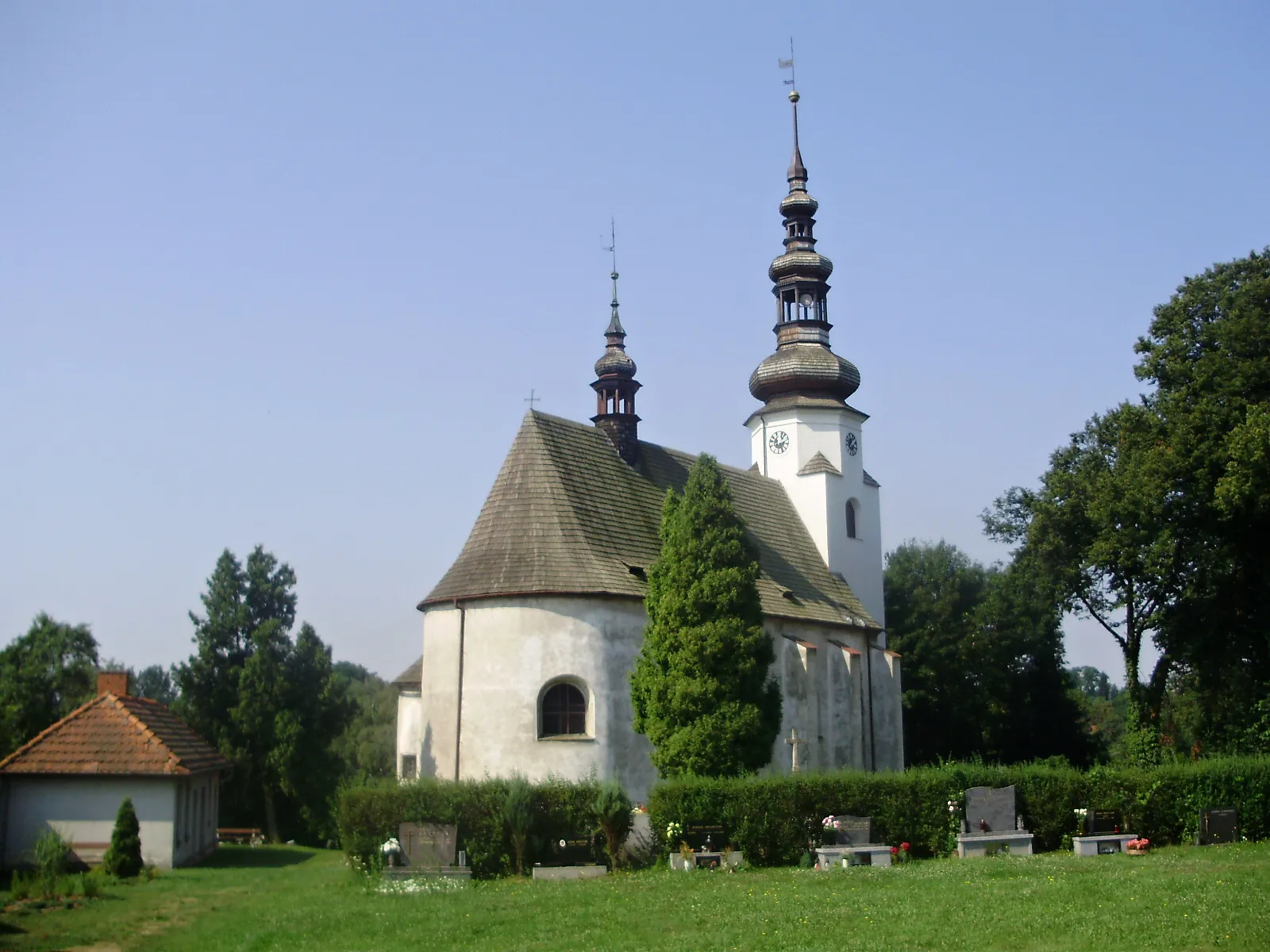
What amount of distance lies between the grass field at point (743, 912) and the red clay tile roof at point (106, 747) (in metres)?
4.71

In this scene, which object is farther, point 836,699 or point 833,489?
point 833,489

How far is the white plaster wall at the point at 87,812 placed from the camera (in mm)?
24062

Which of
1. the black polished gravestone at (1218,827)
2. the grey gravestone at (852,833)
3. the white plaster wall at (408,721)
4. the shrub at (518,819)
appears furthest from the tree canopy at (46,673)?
the black polished gravestone at (1218,827)

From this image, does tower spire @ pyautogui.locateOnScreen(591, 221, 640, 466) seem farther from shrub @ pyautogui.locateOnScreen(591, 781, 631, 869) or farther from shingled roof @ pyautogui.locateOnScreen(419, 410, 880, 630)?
shrub @ pyautogui.locateOnScreen(591, 781, 631, 869)

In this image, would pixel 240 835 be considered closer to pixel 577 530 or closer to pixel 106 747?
pixel 106 747

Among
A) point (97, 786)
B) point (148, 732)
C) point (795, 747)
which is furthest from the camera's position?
point (795, 747)

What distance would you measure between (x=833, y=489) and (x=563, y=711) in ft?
48.1

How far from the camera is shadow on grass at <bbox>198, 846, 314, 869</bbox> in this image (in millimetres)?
26828

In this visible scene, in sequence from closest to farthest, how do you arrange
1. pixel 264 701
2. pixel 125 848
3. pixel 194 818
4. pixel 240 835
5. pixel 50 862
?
pixel 50 862 → pixel 125 848 → pixel 194 818 → pixel 240 835 → pixel 264 701

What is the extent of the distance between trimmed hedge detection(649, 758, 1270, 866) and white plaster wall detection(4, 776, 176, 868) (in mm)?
10189

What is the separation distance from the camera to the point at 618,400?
33594mm

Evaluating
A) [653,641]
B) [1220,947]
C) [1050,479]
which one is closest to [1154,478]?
[1050,479]

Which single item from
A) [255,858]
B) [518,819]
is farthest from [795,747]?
[255,858]

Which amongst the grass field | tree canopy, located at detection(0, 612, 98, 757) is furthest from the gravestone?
tree canopy, located at detection(0, 612, 98, 757)
